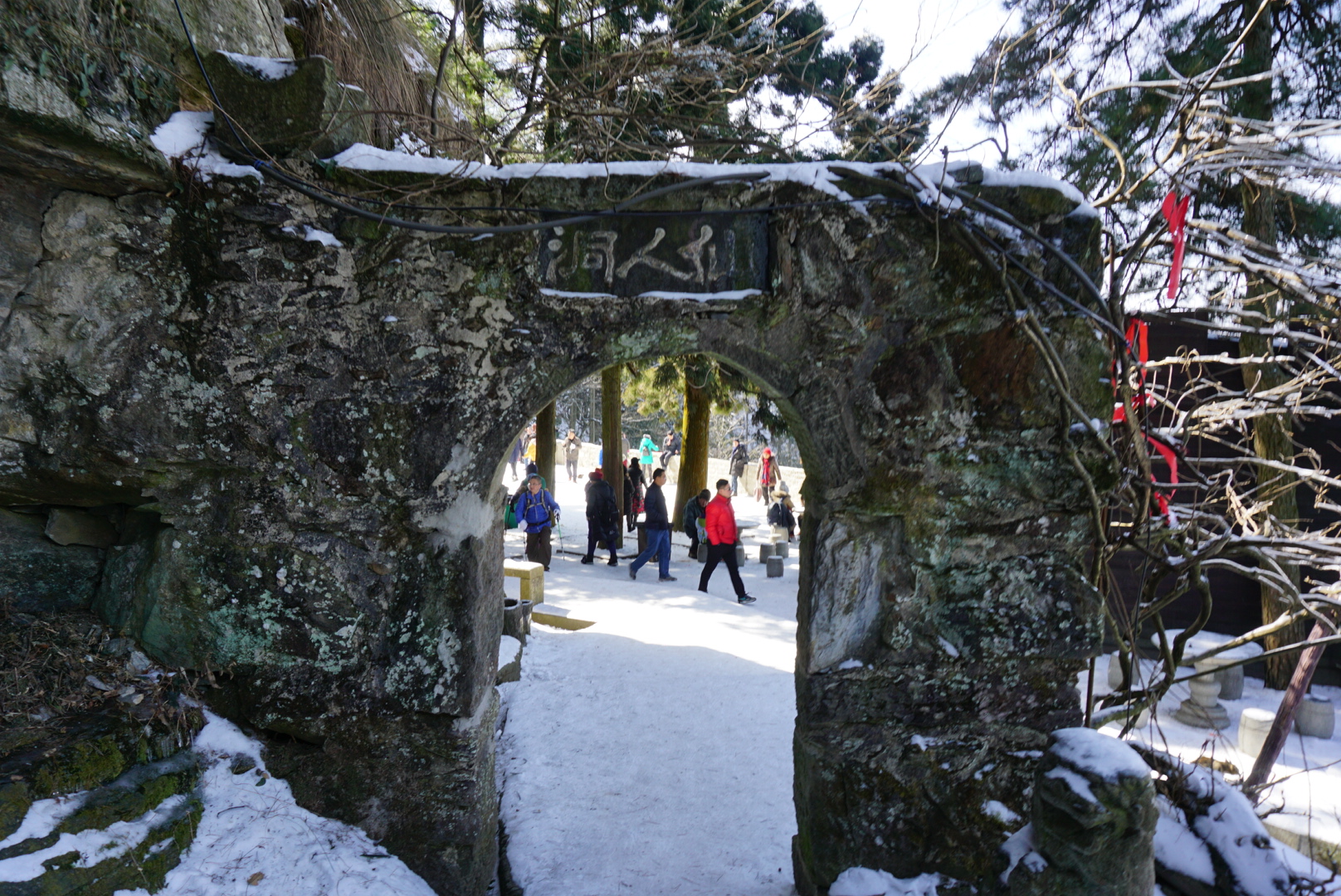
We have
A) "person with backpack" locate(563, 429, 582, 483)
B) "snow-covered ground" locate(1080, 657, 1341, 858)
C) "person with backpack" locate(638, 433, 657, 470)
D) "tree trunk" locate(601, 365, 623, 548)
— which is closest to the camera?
"snow-covered ground" locate(1080, 657, 1341, 858)

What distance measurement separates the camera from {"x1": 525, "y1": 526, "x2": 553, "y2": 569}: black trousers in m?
7.98

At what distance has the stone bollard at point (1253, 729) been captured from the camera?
16.8 ft

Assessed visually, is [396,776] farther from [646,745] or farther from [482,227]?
[482,227]

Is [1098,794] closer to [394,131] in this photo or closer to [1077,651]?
[1077,651]

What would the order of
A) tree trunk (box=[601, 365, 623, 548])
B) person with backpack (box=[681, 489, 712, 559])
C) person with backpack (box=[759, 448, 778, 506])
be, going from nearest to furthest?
person with backpack (box=[681, 489, 712, 559]) → tree trunk (box=[601, 365, 623, 548]) → person with backpack (box=[759, 448, 778, 506])

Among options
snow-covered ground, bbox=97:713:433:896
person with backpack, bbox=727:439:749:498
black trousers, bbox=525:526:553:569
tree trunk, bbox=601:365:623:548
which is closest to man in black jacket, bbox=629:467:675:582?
black trousers, bbox=525:526:553:569

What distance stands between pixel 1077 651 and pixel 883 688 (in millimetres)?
699

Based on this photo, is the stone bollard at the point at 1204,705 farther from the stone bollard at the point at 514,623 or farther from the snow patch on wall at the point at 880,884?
the stone bollard at the point at 514,623

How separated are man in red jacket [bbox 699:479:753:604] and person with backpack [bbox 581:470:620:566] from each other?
1.67m

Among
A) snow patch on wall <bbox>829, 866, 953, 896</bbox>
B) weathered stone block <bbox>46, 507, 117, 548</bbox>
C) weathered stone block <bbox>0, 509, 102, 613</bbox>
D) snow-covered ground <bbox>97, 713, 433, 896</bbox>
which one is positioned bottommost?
snow patch on wall <bbox>829, 866, 953, 896</bbox>

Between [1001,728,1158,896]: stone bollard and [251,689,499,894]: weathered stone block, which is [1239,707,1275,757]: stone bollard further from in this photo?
[251,689,499,894]: weathered stone block

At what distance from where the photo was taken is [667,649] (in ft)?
17.0

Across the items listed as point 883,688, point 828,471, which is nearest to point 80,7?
point 828,471

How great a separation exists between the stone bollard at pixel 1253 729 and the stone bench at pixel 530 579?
5508 millimetres
